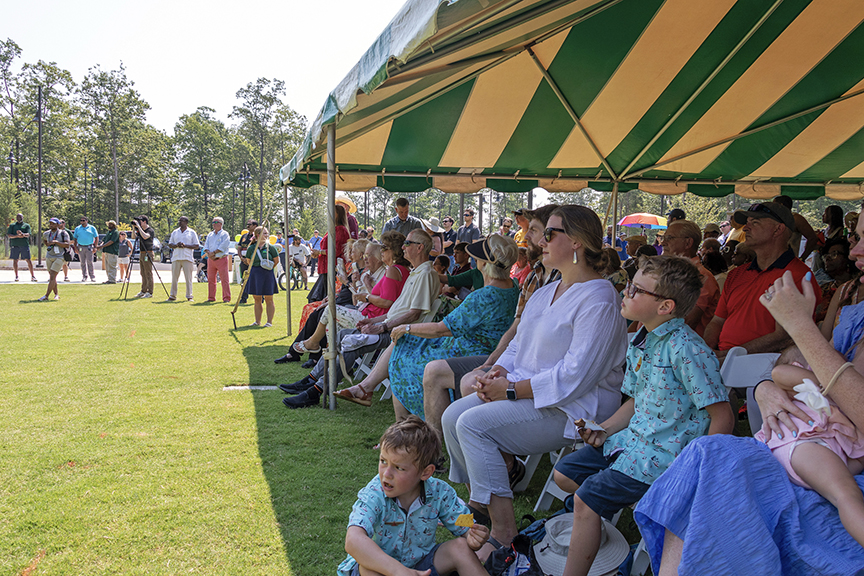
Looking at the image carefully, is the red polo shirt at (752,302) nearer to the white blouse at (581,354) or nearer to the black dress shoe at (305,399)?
the white blouse at (581,354)

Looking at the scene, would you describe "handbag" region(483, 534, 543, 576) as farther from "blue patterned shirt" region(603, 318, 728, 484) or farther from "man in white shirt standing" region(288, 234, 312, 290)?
"man in white shirt standing" region(288, 234, 312, 290)

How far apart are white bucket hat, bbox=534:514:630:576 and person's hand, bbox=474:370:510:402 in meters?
0.60

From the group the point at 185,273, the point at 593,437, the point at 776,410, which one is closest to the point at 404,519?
the point at 593,437

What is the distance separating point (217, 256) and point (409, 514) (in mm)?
12807

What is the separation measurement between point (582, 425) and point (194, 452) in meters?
2.80

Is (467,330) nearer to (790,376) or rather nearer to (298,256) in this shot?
(790,376)

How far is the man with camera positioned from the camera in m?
14.0

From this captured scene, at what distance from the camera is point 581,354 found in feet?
8.49

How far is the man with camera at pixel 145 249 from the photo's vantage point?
1397 cm

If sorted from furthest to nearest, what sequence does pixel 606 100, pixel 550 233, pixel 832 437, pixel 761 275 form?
pixel 606 100 → pixel 761 275 → pixel 550 233 → pixel 832 437

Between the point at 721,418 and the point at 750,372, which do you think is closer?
the point at 721,418

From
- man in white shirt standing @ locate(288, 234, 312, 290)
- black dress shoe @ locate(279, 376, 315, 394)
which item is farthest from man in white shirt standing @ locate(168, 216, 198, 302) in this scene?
black dress shoe @ locate(279, 376, 315, 394)

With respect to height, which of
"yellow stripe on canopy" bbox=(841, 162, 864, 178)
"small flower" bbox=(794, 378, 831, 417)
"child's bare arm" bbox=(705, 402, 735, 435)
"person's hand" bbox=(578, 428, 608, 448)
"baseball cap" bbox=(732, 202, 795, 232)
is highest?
"yellow stripe on canopy" bbox=(841, 162, 864, 178)

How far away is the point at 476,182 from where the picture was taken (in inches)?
308
